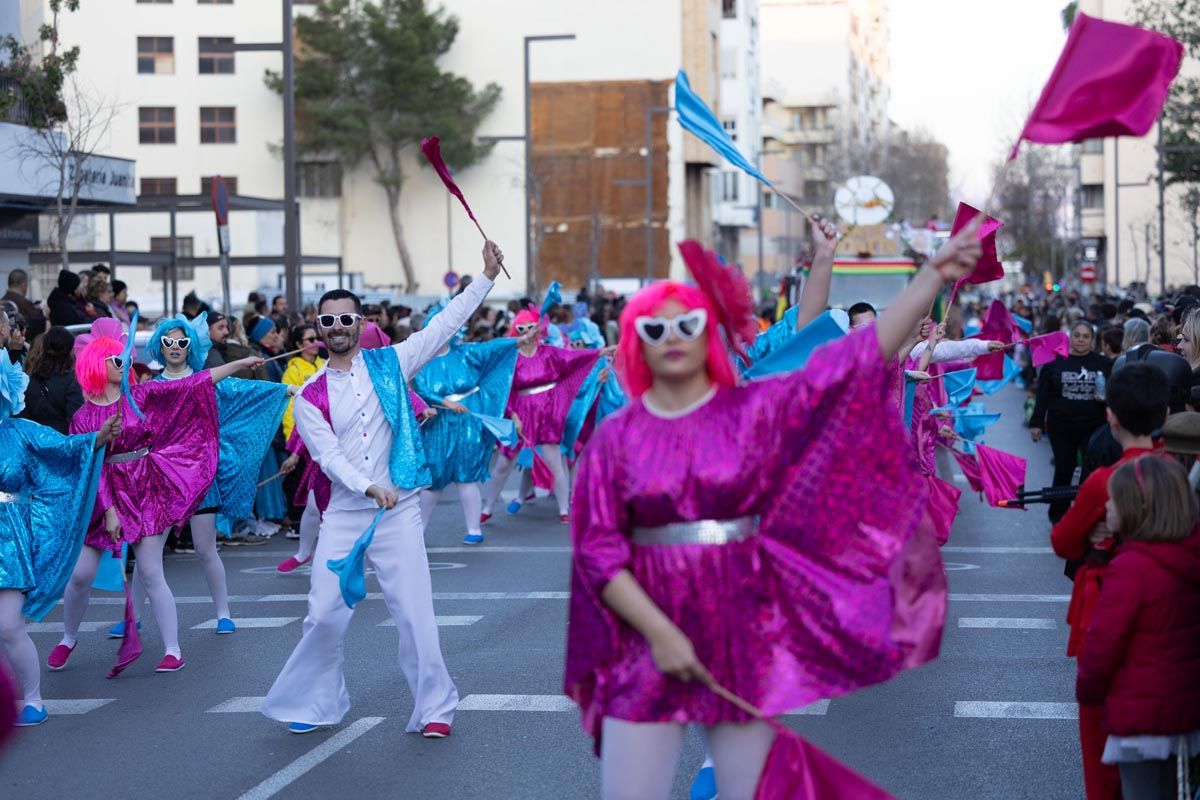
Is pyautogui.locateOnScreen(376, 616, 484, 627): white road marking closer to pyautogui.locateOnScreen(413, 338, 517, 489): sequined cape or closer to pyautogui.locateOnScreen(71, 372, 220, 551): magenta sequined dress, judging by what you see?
pyautogui.locateOnScreen(71, 372, 220, 551): magenta sequined dress

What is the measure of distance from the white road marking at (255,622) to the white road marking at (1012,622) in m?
4.15

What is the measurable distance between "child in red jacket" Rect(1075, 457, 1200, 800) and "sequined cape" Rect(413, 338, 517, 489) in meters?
8.98

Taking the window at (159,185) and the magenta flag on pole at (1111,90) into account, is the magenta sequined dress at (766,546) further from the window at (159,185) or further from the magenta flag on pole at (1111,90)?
the window at (159,185)

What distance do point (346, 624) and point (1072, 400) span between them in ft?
26.8

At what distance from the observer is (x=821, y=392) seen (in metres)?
4.61

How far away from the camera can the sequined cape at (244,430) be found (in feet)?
35.3

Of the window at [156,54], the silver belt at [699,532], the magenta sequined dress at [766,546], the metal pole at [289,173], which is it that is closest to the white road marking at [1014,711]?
the magenta sequined dress at [766,546]

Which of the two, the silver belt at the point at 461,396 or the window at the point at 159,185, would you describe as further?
the window at the point at 159,185

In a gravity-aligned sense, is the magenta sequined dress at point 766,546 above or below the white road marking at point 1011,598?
above

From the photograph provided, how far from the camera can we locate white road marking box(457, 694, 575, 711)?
27.0 ft

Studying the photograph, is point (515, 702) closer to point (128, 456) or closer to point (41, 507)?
point (41, 507)

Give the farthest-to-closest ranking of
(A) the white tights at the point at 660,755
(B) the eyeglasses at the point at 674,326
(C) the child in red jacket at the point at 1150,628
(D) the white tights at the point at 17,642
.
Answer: (D) the white tights at the point at 17,642
(C) the child in red jacket at the point at 1150,628
(B) the eyeglasses at the point at 674,326
(A) the white tights at the point at 660,755

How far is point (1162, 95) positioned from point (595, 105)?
6592 cm

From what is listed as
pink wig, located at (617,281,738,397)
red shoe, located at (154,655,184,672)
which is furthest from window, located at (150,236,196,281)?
pink wig, located at (617,281,738,397)
